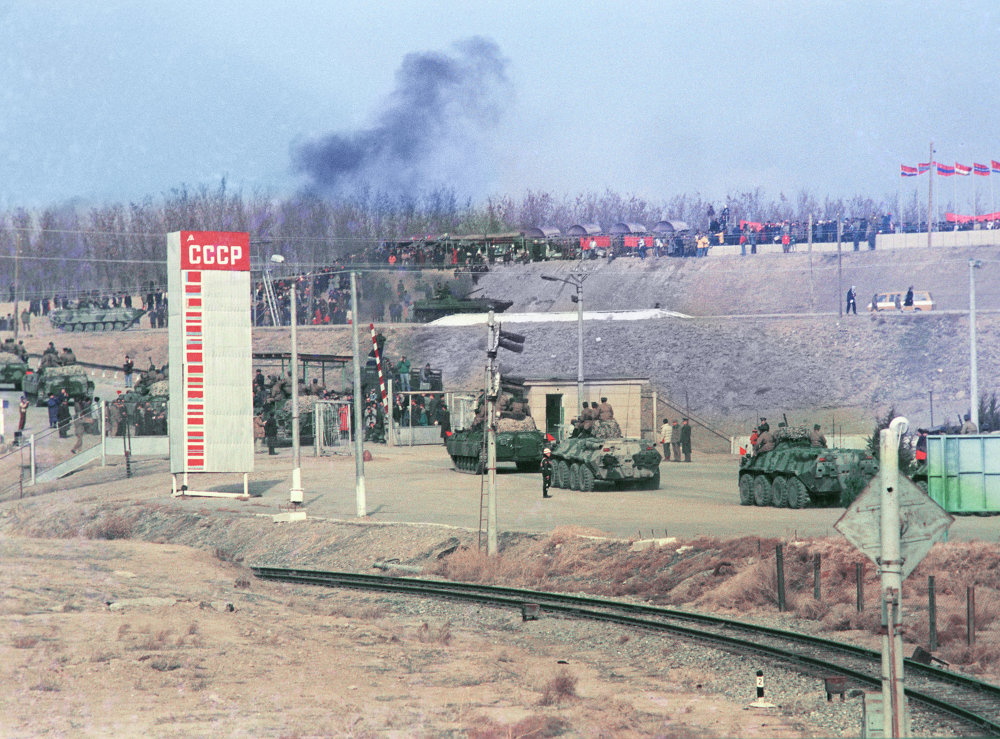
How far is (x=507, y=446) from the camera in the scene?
142 feet

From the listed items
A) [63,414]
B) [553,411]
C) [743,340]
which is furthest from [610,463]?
[743,340]

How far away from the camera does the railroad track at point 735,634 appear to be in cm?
1500

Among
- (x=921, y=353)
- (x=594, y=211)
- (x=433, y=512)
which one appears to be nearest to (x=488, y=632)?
(x=433, y=512)

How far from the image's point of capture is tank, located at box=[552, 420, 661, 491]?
38.1 meters

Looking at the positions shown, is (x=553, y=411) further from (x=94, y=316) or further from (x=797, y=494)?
(x=94, y=316)

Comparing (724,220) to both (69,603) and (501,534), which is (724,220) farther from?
(69,603)

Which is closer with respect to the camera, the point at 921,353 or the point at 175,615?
the point at 175,615

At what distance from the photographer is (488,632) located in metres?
21.1

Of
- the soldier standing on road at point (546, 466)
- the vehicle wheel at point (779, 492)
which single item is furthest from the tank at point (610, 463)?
the vehicle wheel at point (779, 492)

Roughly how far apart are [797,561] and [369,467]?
2578cm

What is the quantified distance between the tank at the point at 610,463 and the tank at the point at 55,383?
92.6 feet

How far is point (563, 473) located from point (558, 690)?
79.3 ft

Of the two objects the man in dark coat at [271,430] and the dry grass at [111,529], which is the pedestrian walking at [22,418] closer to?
the man in dark coat at [271,430]

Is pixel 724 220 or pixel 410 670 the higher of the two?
pixel 724 220
